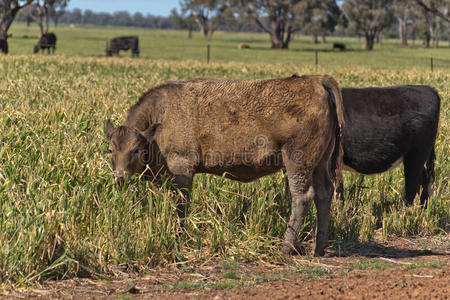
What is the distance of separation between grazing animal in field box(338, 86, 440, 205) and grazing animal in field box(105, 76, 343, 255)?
112cm

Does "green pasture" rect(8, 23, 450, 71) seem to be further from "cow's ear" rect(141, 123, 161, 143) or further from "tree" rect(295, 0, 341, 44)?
"cow's ear" rect(141, 123, 161, 143)

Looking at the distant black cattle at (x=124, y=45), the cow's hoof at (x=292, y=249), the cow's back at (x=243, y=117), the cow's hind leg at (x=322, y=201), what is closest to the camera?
the cow's back at (x=243, y=117)

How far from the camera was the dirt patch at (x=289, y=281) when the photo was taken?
478 cm

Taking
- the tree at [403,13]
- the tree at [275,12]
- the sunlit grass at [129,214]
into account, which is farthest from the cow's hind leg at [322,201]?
the tree at [403,13]

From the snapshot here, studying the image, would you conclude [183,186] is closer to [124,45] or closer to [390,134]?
[390,134]

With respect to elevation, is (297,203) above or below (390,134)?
below

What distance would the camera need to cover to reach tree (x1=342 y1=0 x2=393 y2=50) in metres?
84.8

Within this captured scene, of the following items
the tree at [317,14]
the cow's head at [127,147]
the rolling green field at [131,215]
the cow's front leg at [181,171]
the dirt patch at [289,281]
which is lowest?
the dirt patch at [289,281]

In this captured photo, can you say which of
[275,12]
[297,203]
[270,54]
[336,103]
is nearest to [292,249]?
[297,203]

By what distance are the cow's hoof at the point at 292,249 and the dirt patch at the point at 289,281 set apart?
114 mm

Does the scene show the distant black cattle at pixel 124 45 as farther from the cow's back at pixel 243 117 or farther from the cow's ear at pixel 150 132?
the cow's ear at pixel 150 132

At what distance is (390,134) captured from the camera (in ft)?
24.1

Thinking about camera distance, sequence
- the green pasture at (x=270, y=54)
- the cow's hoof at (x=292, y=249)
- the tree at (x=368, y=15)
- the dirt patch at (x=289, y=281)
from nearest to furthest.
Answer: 1. the dirt patch at (x=289, y=281)
2. the cow's hoof at (x=292, y=249)
3. the green pasture at (x=270, y=54)
4. the tree at (x=368, y=15)

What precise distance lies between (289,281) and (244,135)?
4.92ft
